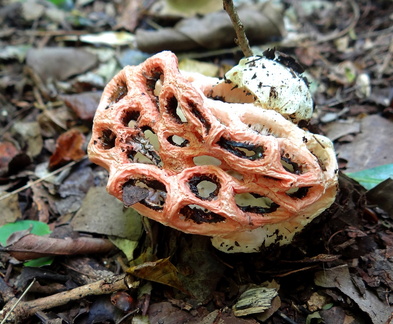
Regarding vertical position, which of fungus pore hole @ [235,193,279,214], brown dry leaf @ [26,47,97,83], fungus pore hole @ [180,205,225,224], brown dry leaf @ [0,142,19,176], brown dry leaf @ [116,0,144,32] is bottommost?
brown dry leaf @ [0,142,19,176]

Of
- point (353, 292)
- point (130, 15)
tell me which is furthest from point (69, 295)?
point (130, 15)

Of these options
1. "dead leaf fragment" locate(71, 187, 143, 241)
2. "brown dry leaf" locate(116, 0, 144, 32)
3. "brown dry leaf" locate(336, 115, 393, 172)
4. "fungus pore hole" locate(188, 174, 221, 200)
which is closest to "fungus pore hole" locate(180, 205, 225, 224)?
"fungus pore hole" locate(188, 174, 221, 200)

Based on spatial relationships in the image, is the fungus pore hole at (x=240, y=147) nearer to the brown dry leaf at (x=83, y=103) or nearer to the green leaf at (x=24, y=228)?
the green leaf at (x=24, y=228)

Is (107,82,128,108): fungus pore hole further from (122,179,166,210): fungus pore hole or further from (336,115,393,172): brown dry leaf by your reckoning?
(336,115,393,172): brown dry leaf

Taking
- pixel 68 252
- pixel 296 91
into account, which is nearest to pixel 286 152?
pixel 296 91

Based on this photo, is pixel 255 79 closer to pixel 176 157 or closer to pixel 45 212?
pixel 176 157

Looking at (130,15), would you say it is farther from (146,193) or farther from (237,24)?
(146,193)

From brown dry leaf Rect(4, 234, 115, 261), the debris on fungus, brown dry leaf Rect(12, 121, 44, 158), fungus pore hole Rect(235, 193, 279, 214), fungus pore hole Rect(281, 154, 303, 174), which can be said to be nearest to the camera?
the debris on fungus
